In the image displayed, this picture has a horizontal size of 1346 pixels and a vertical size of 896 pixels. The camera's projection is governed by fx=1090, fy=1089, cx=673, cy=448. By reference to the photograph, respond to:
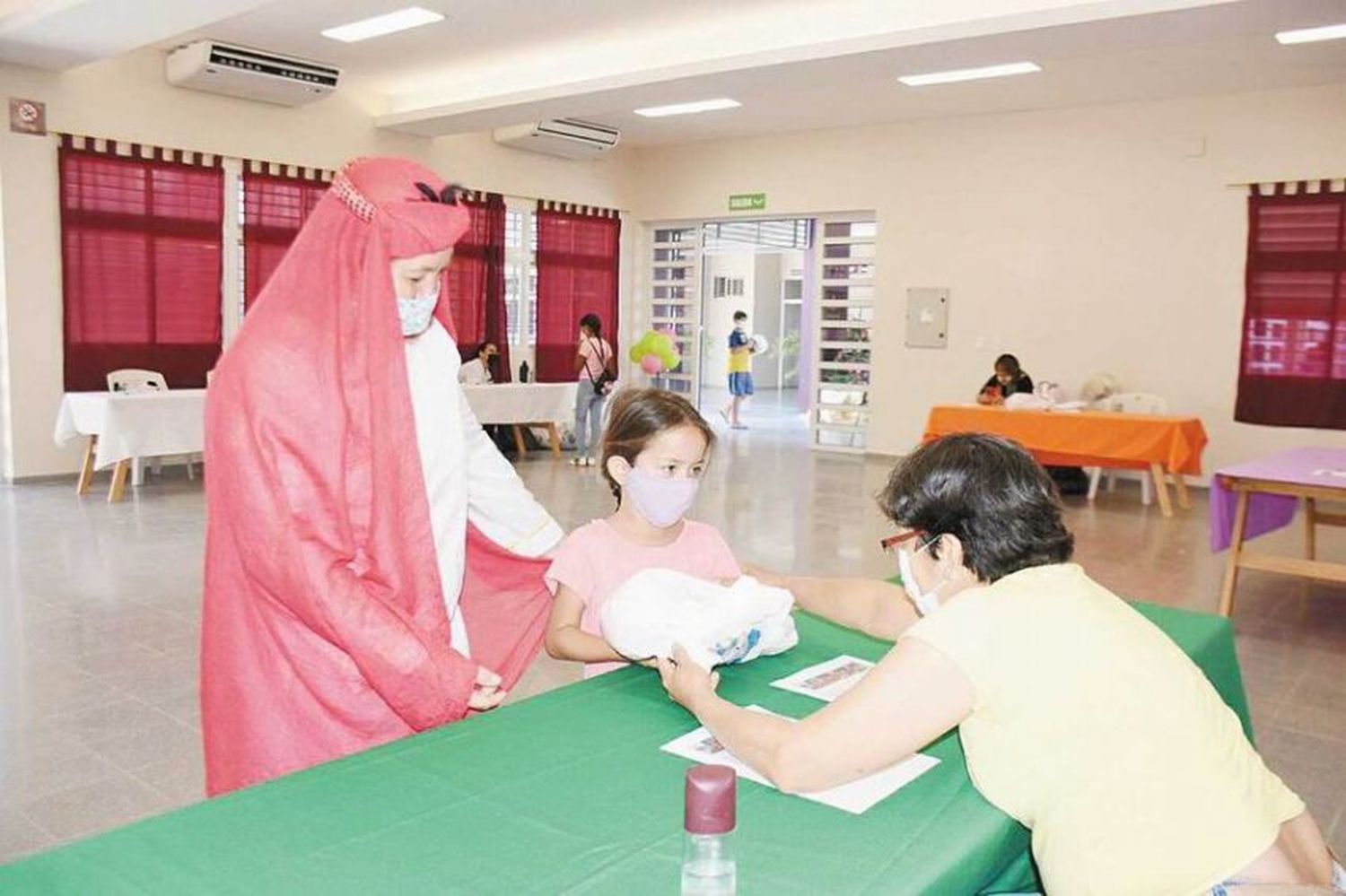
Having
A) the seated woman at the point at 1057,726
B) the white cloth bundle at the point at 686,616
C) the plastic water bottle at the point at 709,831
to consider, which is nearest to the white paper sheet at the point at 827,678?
the white cloth bundle at the point at 686,616

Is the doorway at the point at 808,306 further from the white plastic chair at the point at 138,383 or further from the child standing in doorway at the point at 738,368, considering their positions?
the white plastic chair at the point at 138,383

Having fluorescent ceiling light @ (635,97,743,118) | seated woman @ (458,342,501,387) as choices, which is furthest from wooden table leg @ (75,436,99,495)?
fluorescent ceiling light @ (635,97,743,118)

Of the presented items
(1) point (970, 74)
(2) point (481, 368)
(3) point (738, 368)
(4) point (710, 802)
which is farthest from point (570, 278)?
(4) point (710, 802)

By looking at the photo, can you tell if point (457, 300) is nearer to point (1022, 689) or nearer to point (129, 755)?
point (129, 755)

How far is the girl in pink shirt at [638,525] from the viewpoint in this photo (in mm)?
2123

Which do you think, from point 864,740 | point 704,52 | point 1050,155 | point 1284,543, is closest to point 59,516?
point 704,52

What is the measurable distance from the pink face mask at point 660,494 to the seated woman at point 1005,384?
7.77m

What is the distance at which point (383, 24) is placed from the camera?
25.6ft

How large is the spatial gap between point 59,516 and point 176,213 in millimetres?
3065

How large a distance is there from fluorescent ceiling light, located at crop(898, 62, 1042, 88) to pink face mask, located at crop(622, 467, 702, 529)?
6986mm

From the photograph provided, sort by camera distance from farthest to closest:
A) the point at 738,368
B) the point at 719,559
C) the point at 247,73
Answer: the point at 738,368
the point at 247,73
the point at 719,559

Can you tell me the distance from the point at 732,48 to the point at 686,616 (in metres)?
7.12

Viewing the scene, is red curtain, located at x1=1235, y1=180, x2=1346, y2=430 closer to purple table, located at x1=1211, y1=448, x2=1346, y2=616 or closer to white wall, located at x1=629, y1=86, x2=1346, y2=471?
white wall, located at x1=629, y1=86, x2=1346, y2=471

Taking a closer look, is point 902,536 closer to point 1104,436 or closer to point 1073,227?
point 1104,436
